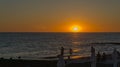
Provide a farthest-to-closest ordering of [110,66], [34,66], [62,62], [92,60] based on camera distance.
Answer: [34,66] < [110,66] < [92,60] < [62,62]

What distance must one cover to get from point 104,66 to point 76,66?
1660 mm

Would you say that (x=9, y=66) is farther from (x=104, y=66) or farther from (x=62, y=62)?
(x=62, y=62)

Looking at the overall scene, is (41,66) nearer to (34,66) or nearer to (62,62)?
(34,66)

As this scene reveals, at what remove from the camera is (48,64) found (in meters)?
25.4

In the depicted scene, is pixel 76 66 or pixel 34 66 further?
pixel 34 66

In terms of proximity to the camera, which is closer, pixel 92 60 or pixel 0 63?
pixel 92 60

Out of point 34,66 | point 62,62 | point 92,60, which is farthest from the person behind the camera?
point 34,66

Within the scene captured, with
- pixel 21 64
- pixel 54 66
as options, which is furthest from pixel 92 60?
pixel 21 64

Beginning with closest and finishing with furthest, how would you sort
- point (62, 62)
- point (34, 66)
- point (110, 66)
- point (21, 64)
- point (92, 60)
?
point (62, 62) → point (92, 60) → point (110, 66) → point (34, 66) → point (21, 64)

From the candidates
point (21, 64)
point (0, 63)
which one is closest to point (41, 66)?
point (21, 64)

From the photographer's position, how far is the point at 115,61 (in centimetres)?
1602

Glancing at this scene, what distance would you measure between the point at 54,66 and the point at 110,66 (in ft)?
14.2

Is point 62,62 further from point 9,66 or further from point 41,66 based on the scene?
point 9,66

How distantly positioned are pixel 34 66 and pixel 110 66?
527 centimetres
